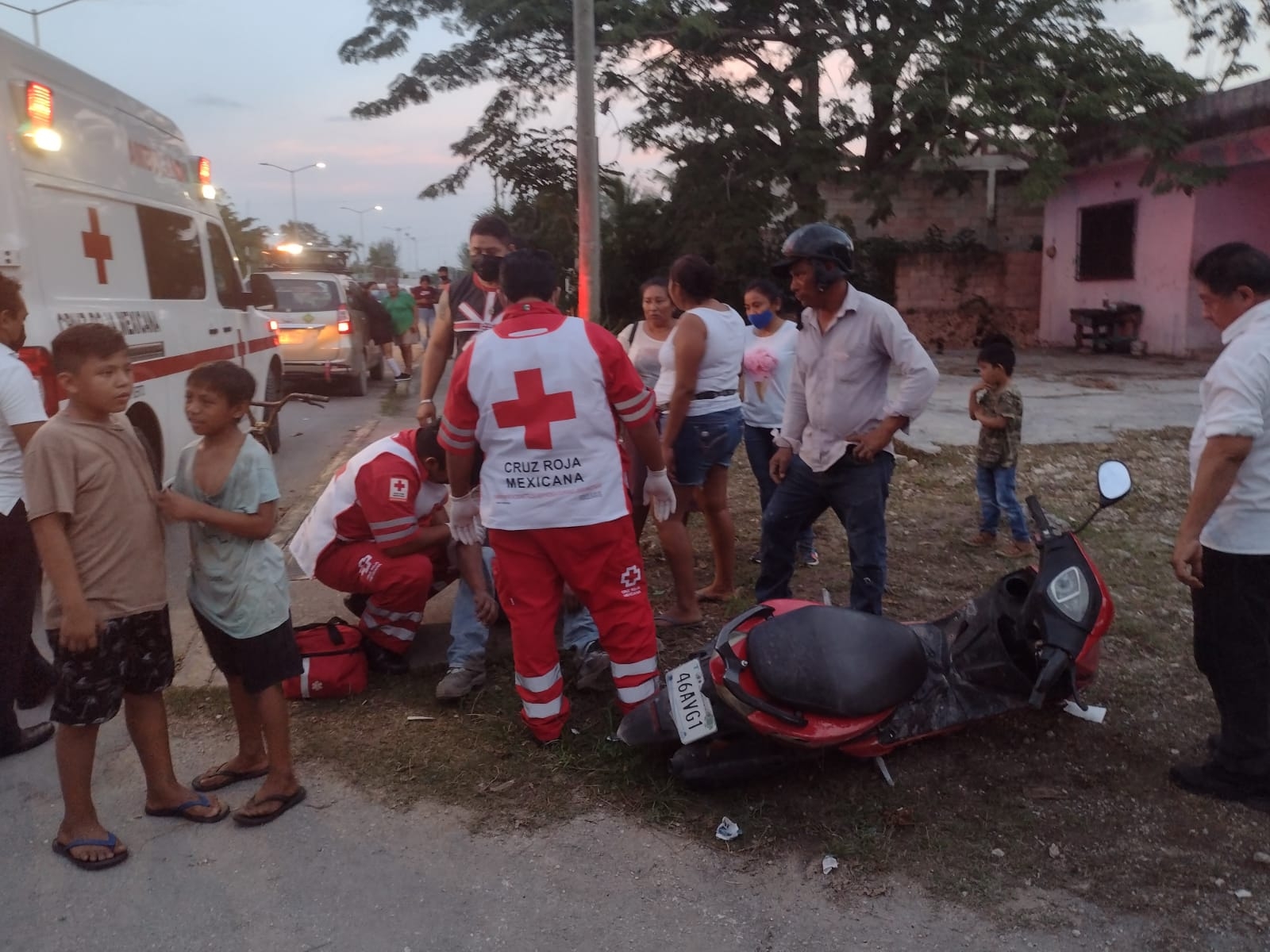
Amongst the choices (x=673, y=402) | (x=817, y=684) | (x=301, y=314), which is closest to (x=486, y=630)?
(x=673, y=402)

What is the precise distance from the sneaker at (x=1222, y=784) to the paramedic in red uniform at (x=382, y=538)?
9.08ft

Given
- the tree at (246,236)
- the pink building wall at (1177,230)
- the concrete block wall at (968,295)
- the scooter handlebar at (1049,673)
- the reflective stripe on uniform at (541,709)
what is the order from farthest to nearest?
the tree at (246,236), the concrete block wall at (968,295), the pink building wall at (1177,230), the reflective stripe on uniform at (541,709), the scooter handlebar at (1049,673)

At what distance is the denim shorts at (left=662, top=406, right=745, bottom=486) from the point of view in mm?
4598

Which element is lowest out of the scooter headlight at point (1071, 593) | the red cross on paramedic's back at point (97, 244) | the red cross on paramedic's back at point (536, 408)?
the scooter headlight at point (1071, 593)

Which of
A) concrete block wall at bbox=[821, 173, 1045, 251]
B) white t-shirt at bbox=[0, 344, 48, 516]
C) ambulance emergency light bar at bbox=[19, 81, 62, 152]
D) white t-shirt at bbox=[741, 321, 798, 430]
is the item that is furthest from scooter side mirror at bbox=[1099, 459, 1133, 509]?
concrete block wall at bbox=[821, 173, 1045, 251]

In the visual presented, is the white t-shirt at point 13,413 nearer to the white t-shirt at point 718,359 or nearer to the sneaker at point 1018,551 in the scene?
the white t-shirt at point 718,359

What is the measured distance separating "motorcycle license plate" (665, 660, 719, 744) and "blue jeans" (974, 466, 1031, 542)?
3.15 m

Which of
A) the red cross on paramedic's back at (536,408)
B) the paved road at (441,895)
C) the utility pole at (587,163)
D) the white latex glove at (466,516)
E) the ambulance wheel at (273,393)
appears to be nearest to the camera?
the paved road at (441,895)

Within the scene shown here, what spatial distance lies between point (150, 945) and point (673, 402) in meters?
2.80

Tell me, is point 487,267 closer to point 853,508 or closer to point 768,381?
point 768,381

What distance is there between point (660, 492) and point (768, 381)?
1690 mm

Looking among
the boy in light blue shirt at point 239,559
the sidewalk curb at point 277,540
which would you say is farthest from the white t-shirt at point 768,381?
the boy in light blue shirt at point 239,559

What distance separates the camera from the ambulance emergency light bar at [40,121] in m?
4.81

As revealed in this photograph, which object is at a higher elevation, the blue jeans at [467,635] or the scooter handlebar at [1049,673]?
the scooter handlebar at [1049,673]
